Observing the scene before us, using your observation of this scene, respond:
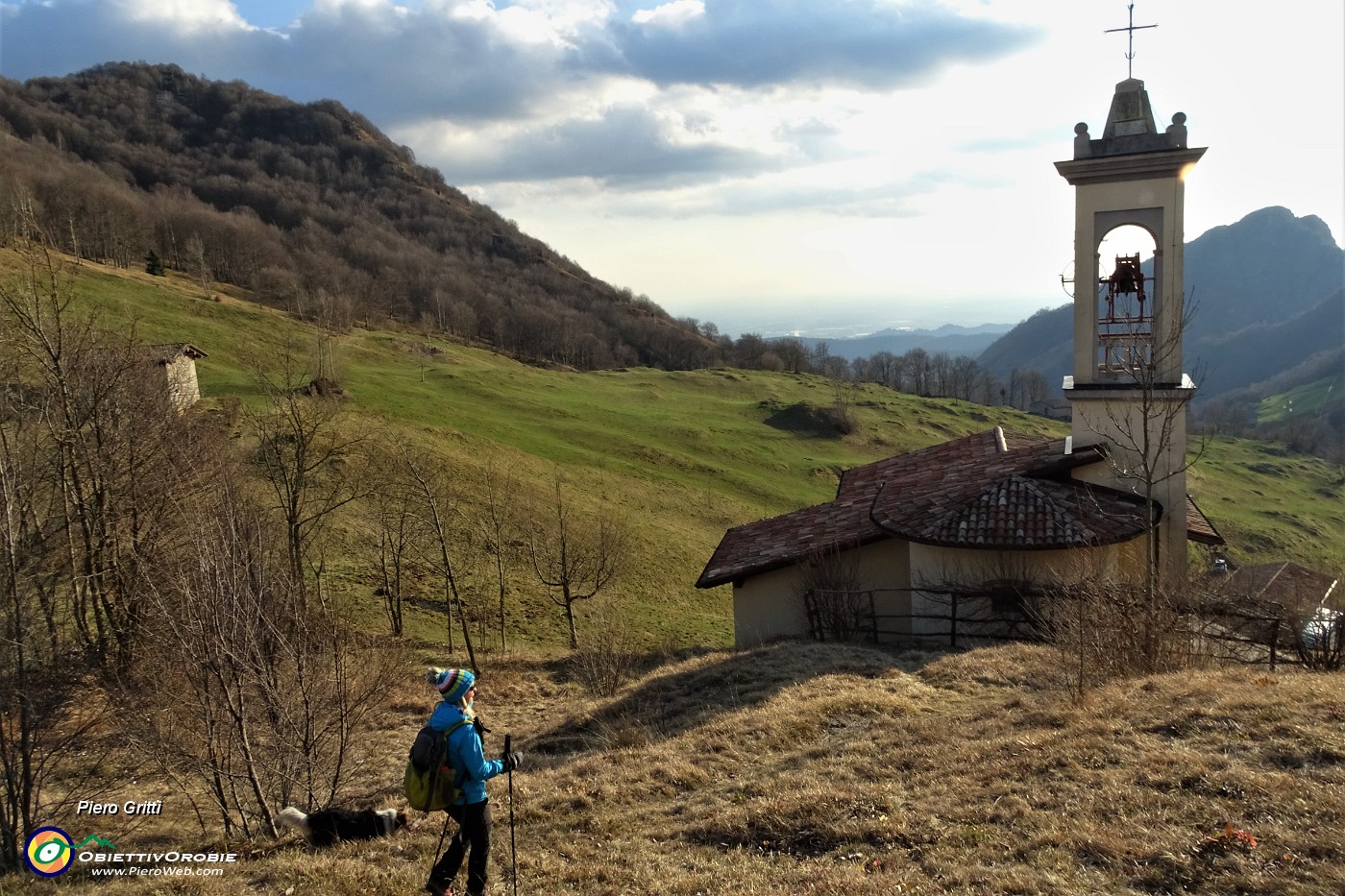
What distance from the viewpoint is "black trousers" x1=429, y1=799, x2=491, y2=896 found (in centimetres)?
663

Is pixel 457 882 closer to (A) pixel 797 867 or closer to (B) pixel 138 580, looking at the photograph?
(A) pixel 797 867

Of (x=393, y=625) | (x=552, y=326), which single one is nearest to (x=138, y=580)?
(x=393, y=625)

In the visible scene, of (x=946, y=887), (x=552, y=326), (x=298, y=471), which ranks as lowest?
(x=946, y=887)

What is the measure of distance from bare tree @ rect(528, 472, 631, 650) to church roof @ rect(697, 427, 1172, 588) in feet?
27.5

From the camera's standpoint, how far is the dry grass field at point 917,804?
6258mm

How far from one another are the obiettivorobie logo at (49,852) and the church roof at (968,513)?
39.5 ft

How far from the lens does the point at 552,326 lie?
13025 cm

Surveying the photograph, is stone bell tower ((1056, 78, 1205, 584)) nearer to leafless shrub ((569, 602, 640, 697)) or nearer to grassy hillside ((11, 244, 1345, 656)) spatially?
leafless shrub ((569, 602, 640, 697))

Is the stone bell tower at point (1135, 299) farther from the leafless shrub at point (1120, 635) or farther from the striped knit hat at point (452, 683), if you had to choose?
the striped knit hat at point (452, 683)

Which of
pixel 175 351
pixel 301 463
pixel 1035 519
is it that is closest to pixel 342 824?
pixel 1035 519

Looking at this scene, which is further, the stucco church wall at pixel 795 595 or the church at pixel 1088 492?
the stucco church wall at pixel 795 595

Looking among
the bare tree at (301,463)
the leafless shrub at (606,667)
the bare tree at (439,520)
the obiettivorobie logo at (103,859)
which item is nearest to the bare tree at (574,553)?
the bare tree at (439,520)

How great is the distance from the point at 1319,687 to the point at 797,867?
652 centimetres

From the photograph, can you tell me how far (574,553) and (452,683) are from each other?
24.3 metres
